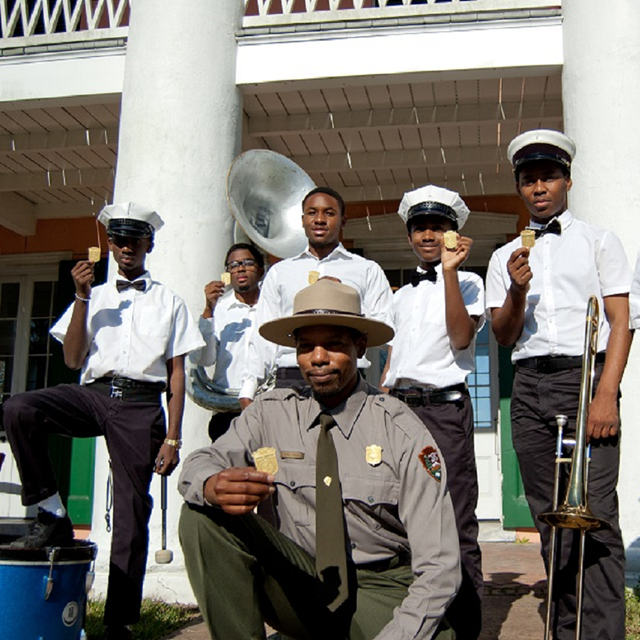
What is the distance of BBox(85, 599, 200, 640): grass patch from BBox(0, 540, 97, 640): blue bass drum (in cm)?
79

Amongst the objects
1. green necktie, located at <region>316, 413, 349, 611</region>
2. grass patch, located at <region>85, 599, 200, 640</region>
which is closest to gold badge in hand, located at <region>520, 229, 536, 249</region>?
green necktie, located at <region>316, 413, 349, 611</region>

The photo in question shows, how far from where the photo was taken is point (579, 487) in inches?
115

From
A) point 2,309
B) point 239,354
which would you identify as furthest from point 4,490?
point 2,309

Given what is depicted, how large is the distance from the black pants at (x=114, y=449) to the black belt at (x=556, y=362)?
6.40 feet

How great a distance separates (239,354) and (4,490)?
186cm

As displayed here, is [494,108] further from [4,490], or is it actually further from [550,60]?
[4,490]

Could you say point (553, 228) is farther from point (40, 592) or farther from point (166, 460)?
point (40, 592)

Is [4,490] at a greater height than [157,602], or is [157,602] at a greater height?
[4,490]

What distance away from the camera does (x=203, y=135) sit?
6379 millimetres

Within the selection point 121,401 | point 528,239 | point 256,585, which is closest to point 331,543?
point 256,585

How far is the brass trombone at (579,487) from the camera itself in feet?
9.54

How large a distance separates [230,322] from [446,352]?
6.15ft

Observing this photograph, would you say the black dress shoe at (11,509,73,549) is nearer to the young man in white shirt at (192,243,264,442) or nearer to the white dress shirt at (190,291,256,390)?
the young man in white shirt at (192,243,264,442)

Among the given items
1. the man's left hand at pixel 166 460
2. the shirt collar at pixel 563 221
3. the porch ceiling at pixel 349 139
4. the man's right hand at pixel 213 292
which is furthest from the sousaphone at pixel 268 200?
A: the shirt collar at pixel 563 221
